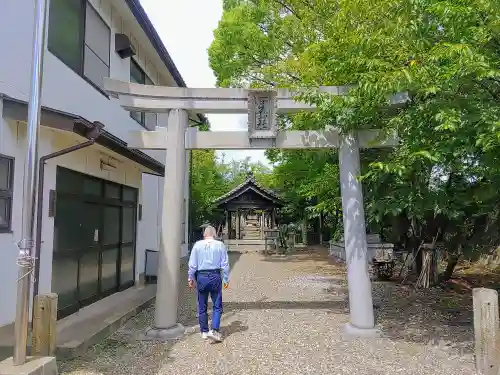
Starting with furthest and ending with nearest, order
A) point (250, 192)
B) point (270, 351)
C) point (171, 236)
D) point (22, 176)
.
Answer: point (250, 192) < point (171, 236) < point (22, 176) < point (270, 351)

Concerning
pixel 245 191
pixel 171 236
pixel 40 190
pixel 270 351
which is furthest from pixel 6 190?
pixel 245 191

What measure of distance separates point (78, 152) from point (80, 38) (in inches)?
84.3

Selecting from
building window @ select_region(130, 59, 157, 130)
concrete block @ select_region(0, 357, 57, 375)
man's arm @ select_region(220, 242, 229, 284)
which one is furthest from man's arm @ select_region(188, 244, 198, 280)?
building window @ select_region(130, 59, 157, 130)

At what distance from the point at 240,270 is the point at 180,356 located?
31.5 feet

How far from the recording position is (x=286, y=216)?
96.0 feet

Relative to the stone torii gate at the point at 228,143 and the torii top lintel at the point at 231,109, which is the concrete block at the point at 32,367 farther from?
the torii top lintel at the point at 231,109

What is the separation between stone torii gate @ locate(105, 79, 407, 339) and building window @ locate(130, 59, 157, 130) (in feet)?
14.5

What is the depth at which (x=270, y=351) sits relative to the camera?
579cm

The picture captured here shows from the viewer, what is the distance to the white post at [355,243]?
6547 mm

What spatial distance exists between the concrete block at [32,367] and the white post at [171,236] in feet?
8.28

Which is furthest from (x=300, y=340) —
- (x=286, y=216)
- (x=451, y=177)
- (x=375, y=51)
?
(x=286, y=216)

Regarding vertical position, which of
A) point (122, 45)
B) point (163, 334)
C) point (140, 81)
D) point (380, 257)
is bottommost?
point (163, 334)

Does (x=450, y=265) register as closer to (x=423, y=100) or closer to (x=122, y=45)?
(x=423, y=100)

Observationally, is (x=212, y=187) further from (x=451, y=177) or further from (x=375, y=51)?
(x=375, y=51)
